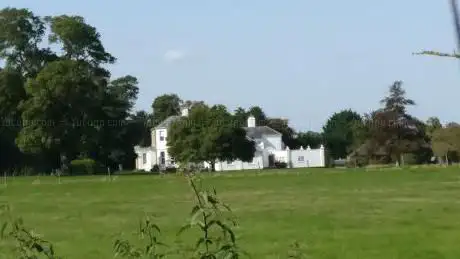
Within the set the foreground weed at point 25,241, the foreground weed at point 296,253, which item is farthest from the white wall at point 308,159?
the foreground weed at point 25,241

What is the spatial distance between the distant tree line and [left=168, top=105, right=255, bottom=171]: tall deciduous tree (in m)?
0.09

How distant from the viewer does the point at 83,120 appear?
243 ft

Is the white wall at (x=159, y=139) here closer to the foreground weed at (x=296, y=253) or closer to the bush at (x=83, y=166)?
the bush at (x=83, y=166)

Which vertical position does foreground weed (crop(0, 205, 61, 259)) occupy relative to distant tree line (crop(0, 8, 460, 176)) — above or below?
below

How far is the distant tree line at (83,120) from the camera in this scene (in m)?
71.8

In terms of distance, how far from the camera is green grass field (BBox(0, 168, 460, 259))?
1689 centimetres

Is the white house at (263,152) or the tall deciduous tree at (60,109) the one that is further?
the white house at (263,152)

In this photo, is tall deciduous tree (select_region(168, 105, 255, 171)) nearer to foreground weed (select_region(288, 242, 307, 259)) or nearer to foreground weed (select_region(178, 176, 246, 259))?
foreground weed (select_region(288, 242, 307, 259))

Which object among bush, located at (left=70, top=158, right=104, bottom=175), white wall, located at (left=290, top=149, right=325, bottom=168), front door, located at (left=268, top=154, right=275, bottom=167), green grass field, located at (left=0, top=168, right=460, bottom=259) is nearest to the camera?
green grass field, located at (left=0, top=168, right=460, bottom=259)

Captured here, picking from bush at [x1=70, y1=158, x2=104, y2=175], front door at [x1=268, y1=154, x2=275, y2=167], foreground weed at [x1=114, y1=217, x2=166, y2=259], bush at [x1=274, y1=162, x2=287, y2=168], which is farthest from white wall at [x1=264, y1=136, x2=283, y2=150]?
foreground weed at [x1=114, y1=217, x2=166, y2=259]

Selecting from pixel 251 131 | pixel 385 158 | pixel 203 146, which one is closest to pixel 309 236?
pixel 203 146

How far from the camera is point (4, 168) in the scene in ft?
262

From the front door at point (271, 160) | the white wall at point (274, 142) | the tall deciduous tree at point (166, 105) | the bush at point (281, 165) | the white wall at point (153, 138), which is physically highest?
the tall deciduous tree at point (166, 105)

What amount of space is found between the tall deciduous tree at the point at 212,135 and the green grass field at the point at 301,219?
38373 mm
